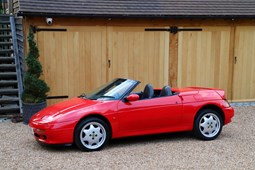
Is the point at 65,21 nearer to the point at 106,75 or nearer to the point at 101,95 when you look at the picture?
the point at 106,75

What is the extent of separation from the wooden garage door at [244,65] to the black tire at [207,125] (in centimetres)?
465

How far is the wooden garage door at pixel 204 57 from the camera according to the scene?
11.8m

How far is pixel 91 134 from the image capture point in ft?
23.2

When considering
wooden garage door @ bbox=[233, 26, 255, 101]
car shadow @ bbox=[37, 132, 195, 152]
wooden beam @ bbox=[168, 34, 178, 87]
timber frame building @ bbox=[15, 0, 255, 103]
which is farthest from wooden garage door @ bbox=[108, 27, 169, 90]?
car shadow @ bbox=[37, 132, 195, 152]

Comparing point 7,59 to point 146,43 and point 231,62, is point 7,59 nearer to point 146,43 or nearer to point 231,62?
point 146,43

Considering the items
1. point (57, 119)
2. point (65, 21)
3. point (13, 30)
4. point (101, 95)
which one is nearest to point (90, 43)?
point (65, 21)

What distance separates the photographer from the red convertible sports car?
699 centimetres

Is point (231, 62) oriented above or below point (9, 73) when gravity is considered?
above

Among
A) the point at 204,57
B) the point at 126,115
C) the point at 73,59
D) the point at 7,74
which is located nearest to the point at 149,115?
the point at 126,115

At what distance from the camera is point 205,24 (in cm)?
1186

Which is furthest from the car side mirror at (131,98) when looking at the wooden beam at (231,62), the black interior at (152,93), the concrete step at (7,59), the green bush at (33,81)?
the wooden beam at (231,62)

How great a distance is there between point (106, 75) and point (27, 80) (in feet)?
8.48

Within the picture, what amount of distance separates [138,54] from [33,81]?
11.1 ft

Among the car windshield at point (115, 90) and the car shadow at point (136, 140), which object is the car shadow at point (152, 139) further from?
the car windshield at point (115, 90)
